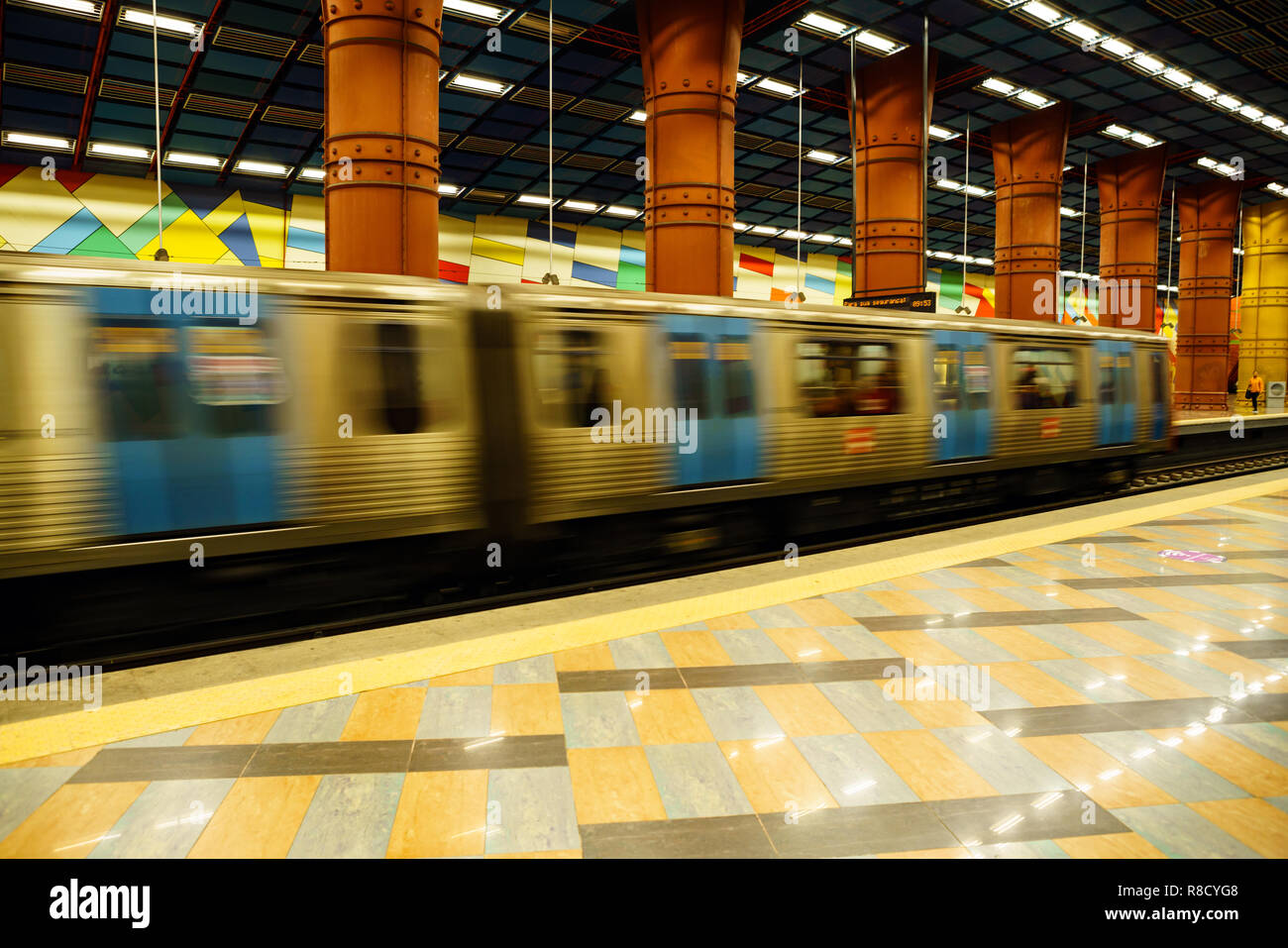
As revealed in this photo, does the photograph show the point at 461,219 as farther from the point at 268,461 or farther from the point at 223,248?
the point at 268,461

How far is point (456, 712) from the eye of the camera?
373 cm

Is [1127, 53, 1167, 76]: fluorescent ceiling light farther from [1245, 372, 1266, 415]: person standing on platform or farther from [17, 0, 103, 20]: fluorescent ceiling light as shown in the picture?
[17, 0, 103, 20]: fluorescent ceiling light

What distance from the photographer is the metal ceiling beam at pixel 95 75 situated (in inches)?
491

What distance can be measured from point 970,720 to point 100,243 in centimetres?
2200

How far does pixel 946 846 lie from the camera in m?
2.66

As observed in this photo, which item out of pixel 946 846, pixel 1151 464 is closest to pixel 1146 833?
pixel 946 846

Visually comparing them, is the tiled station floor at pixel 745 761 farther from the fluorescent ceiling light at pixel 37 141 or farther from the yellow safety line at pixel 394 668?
the fluorescent ceiling light at pixel 37 141

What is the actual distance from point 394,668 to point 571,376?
341 cm

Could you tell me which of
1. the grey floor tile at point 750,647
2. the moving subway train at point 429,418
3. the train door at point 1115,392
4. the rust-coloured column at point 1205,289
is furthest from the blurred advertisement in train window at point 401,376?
the rust-coloured column at point 1205,289

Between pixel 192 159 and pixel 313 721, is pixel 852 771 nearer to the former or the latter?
pixel 313 721

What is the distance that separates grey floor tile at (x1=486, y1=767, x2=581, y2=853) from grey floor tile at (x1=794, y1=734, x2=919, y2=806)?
3.26ft

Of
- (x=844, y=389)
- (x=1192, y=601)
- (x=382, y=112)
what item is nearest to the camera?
(x=1192, y=601)

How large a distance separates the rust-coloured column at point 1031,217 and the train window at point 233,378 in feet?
59.5

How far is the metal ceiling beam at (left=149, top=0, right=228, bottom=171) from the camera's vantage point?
41.8ft
